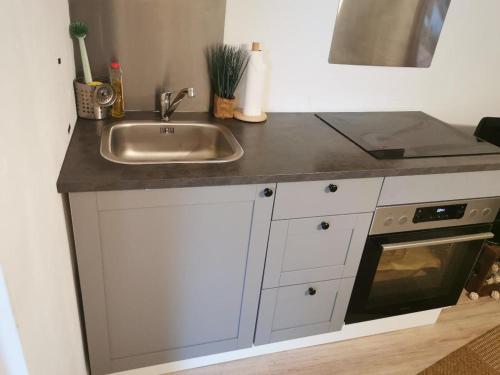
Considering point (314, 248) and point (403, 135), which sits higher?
point (403, 135)

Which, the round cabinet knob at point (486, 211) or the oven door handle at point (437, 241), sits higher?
the round cabinet knob at point (486, 211)

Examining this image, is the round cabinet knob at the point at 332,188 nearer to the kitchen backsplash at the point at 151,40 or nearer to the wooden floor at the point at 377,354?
the kitchen backsplash at the point at 151,40

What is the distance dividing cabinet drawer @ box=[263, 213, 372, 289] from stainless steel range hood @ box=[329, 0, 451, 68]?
82 centimetres

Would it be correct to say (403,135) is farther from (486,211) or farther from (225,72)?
(225,72)

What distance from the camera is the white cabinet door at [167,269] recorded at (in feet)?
4.13

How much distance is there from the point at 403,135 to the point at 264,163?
76cm

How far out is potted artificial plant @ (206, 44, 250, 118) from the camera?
1.67 meters

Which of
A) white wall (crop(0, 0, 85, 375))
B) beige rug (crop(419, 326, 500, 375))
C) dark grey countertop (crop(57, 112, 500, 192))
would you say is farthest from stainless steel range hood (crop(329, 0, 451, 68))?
beige rug (crop(419, 326, 500, 375))

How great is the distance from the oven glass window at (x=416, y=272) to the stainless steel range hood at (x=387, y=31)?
916 mm

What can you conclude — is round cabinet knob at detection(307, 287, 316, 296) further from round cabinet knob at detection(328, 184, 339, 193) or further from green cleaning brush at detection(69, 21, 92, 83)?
green cleaning brush at detection(69, 21, 92, 83)

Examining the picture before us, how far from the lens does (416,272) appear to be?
1.84 meters

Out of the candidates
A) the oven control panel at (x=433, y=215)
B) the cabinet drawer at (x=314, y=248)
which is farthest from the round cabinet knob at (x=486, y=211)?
the cabinet drawer at (x=314, y=248)

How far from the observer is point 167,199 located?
126cm

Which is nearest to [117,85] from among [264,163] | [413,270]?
[264,163]
